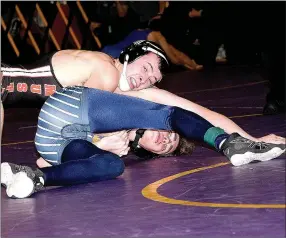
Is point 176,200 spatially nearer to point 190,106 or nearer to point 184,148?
point 190,106

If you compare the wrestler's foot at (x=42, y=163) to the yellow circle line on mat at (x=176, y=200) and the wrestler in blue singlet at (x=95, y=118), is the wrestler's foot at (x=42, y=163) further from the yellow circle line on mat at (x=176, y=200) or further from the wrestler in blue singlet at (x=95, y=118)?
the yellow circle line on mat at (x=176, y=200)

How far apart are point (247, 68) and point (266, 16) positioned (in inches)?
208

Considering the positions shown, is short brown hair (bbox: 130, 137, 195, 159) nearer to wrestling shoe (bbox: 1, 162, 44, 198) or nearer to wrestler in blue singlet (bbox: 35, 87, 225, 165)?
wrestler in blue singlet (bbox: 35, 87, 225, 165)

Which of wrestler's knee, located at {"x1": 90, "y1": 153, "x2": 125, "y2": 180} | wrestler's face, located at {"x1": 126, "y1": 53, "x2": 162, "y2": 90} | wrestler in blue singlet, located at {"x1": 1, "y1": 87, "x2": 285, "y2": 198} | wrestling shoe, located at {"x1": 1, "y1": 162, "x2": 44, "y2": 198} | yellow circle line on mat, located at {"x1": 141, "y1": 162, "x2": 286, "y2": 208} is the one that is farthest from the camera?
wrestler's face, located at {"x1": 126, "y1": 53, "x2": 162, "y2": 90}

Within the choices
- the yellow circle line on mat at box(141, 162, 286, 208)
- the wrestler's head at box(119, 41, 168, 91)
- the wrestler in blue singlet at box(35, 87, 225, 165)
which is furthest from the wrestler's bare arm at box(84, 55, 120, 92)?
the yellow circle line on mat at box(141, 162, 286, 208)

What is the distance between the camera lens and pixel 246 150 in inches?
172

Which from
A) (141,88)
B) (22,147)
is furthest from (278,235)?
(22,147)

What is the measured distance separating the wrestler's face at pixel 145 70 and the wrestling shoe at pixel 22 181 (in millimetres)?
861

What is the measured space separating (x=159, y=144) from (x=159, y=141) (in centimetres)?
3

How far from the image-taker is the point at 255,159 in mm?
4473

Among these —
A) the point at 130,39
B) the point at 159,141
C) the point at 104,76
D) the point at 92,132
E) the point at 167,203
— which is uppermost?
the point at 130,39

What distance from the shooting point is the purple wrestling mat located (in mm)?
3330

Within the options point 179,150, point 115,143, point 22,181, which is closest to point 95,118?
point 115,143

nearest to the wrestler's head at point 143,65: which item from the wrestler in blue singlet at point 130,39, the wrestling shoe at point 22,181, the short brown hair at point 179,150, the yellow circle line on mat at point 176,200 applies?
the short brown hair at point 179,150
